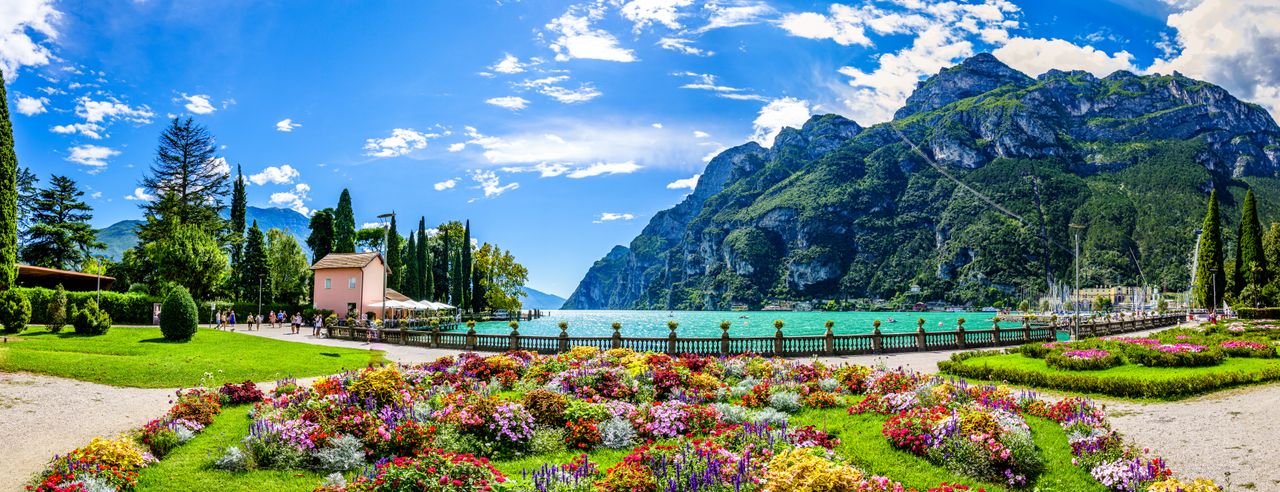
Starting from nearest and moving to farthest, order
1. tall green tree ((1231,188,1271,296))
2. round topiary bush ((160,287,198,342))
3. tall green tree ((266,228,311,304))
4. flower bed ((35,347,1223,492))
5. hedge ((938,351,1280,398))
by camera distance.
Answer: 1. flower bed ((35,347,1223,492))
2. hedge ((938,351,1280,398))
3. round topiary bush ((160,287,198,342))
4. tall green tree ((1231,188,1271,296))
5. tall green tree ((266,228,311,304))

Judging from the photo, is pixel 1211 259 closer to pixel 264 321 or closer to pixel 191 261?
pixel 191 261

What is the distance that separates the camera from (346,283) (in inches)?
2189

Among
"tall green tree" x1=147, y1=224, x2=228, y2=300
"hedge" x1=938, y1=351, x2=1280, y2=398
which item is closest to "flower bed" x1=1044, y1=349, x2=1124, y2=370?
"hedge" x1=938, y1=351, x2=1280, y2=398

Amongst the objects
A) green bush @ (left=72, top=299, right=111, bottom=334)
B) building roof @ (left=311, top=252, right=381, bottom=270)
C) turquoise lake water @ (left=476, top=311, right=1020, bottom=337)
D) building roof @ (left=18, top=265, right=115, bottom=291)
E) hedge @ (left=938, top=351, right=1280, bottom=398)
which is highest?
building roof @ (left=311, top=252, right=381, bottom=270)

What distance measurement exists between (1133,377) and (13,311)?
121ft

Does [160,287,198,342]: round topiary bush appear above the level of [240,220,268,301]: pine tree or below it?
below

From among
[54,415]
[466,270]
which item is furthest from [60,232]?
[54,415]

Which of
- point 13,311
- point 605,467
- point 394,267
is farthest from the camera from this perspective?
point 394,267

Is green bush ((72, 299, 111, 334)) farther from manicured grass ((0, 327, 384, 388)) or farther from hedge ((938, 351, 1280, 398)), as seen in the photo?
hedge ((938, 351, 1280, 398))

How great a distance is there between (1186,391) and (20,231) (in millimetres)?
85032

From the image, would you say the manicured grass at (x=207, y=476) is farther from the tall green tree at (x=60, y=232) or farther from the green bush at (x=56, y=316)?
the tall green tree at (x=60, y=232)

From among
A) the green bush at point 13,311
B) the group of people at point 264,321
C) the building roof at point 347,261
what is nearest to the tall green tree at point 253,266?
the group of people at point 264,321

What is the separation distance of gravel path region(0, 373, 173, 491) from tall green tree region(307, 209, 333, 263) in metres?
57.1

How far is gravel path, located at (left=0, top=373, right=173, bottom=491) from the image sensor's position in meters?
9.94
